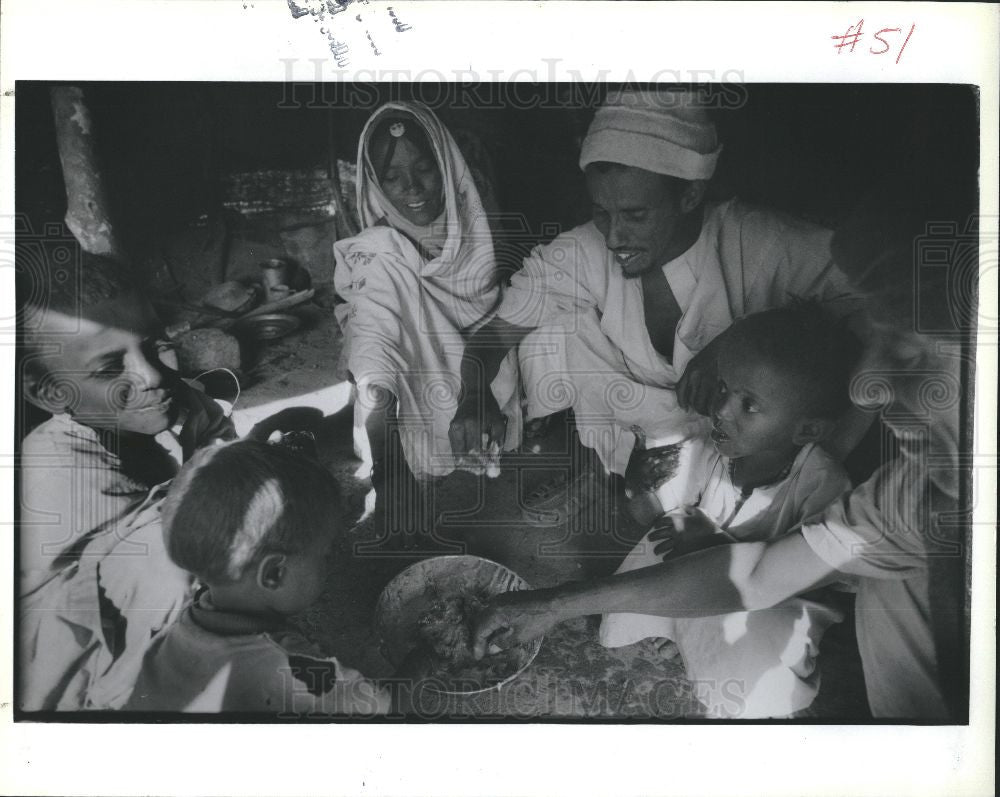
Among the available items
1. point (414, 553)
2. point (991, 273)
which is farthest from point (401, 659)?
point (991, 273)

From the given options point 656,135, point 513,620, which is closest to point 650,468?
point 513,620

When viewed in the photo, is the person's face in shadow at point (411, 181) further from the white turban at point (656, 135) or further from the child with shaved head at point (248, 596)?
the child with shaved head at point (248, 596)

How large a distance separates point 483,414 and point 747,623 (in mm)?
1381

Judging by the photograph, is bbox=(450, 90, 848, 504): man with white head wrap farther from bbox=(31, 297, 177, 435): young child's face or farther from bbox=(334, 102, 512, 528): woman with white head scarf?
bbox=(31, 297, 177, 435): young child's face

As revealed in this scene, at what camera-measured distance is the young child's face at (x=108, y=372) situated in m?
3.37

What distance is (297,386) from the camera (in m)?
3.38

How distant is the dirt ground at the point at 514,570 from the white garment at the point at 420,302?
17 cm

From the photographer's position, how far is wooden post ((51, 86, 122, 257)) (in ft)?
11.0

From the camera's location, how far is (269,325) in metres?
3.38

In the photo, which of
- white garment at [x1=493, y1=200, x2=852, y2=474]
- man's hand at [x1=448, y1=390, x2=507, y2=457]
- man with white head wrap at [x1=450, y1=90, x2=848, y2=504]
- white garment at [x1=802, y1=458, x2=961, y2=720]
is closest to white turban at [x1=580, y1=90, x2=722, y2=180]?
man with white head wrap at [x1=450, y1=90, x2=848, y2=504]

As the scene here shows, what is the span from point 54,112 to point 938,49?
3.65m

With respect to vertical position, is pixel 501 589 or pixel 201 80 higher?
pixel 201 80

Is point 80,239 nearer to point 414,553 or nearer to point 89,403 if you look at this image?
point 89,403

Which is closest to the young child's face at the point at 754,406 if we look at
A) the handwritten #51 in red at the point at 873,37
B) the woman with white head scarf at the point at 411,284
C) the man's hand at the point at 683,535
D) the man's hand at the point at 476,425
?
the man's hand at the point at 683,535
